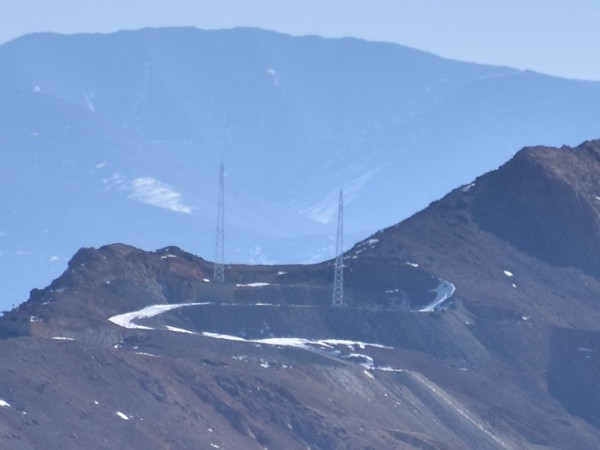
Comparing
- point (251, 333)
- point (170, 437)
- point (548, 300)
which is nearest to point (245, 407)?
point (170, 437)

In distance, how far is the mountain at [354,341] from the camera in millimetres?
72562

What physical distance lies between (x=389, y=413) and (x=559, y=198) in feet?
96.7

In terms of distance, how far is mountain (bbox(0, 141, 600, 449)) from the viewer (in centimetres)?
7256

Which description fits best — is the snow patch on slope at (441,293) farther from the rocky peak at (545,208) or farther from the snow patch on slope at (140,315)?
the snow patch on slope at (140,315)

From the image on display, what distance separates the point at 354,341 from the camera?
87.7 m

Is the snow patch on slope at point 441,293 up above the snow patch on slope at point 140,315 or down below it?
above

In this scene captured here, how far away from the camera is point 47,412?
6862cm

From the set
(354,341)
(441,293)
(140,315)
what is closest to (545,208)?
(441,293)

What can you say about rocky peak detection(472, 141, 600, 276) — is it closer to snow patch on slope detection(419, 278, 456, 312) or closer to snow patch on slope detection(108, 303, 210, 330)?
snow patch on slope detection(419, 278, 456, 312)

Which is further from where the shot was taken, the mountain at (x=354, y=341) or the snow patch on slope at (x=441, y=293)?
the snow patch on slope at (x=441, y=293)

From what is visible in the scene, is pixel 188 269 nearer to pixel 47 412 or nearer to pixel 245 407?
pixel 245 407

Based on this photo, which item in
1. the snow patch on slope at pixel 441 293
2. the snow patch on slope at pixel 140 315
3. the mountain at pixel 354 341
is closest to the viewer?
the mountain at pixel 354 341

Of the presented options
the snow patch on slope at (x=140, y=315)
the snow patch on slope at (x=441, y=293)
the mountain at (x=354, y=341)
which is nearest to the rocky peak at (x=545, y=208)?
the mountain at (x=354, y=341)

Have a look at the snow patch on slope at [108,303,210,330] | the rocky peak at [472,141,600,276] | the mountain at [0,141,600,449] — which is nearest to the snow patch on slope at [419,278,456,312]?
the mountain at [0,141,600,449]
